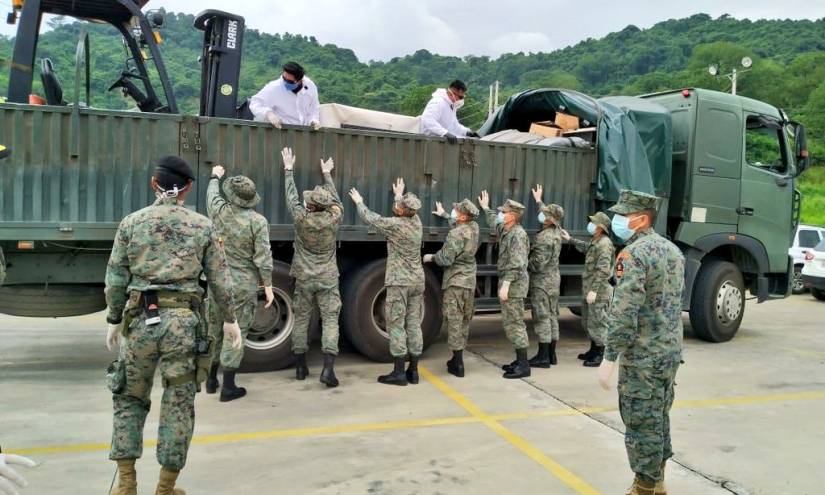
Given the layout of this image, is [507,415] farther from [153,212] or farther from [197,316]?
[153,212]

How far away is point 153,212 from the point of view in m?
3.56

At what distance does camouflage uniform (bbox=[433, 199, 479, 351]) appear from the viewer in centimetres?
632

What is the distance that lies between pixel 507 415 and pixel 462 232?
1.81 m

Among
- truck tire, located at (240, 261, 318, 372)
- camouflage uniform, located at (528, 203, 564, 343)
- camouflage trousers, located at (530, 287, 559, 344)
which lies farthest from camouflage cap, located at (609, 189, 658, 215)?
truck tire, located at (240, 261, 318, 372)

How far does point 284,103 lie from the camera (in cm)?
638

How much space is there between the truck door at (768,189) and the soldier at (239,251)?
594cm

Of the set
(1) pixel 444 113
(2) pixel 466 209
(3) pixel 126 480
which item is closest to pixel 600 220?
(2) pixel 466 209

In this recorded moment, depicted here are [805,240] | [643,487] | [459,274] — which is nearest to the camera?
[643,487]

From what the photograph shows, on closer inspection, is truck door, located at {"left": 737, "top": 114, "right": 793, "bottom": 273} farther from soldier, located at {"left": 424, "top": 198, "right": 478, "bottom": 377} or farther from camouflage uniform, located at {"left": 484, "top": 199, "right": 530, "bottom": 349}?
soldier, located at {"left": 424, "top": 198, "right": 478, "bottom": 377}

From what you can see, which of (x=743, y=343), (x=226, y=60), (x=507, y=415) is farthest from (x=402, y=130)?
(x=743, y=343)

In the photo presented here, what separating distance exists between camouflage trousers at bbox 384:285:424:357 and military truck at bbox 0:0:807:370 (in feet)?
1.65

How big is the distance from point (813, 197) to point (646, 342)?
3139cm

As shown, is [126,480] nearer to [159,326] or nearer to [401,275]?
[159,326]

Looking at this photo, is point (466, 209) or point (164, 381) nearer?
point (164, 381)
